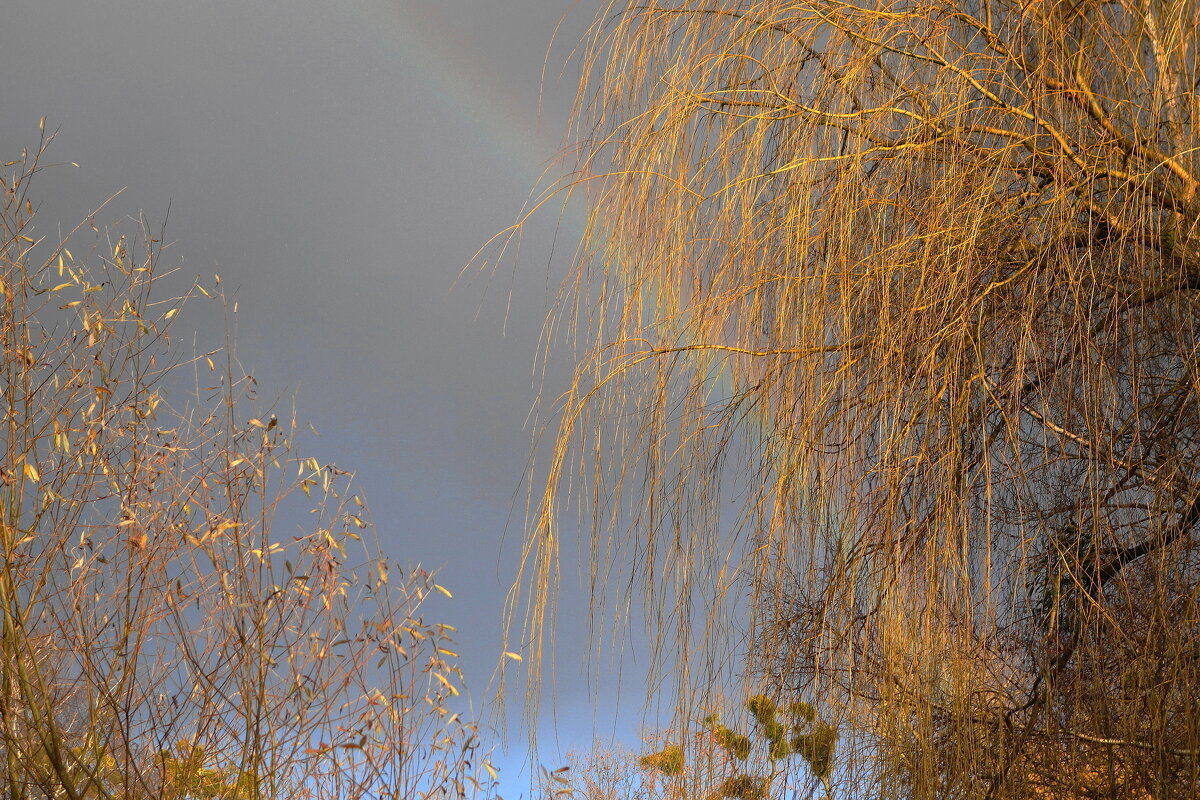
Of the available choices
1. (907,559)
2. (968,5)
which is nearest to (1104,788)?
(907,559)

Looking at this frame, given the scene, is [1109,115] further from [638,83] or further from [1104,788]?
[1104,788]

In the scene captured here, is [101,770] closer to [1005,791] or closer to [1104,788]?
[1005,791]

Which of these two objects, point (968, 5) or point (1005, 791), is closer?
point (1005, 791)

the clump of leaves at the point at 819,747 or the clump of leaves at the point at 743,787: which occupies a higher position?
the clump of leaves at the point at 819,747

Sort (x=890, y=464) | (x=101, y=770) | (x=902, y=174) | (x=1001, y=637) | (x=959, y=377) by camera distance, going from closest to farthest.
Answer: (x=890, y=464)
(x=959, y=377)
(x=902, y=174)
(x=101, y=770)
(x=1001, y=637)

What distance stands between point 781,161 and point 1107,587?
4.05 feet

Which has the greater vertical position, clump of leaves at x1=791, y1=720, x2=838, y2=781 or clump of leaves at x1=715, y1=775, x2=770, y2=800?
clump of leaves at x1=791, y1=720, x2=838, y2=781

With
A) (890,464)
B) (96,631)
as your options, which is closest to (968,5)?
(890,464)

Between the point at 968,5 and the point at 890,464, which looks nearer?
the point at 890,464

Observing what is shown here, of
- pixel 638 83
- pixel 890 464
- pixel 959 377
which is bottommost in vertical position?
pixel 890 464

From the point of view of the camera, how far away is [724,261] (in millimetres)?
1702

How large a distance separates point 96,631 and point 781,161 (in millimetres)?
1552

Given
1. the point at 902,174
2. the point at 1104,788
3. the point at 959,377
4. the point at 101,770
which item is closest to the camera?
the point at 959,377

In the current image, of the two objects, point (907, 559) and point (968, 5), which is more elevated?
point (968, 5)
